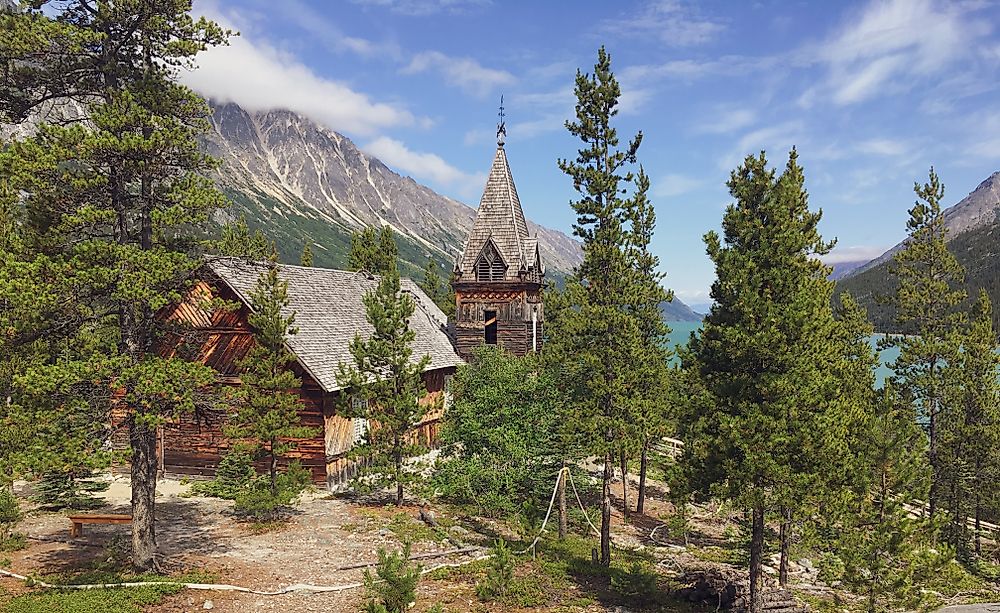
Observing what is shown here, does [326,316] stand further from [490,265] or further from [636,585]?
[636,585]

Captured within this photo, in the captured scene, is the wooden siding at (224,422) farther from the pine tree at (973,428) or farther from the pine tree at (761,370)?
the pine tree at (973,428)

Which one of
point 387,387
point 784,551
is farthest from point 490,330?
point 784,551

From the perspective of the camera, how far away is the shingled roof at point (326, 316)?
28.0 meters

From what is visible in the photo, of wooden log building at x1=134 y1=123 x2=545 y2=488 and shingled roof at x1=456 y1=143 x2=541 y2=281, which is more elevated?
shingled roof at x1=456 y1=143 x2=541 y2=281

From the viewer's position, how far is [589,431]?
20.2 metres

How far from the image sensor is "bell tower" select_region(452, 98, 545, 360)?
4022 centimetres

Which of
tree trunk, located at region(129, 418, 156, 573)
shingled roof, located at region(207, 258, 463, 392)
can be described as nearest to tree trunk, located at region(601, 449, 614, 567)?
shingled roof, located at region(207, 258, 463, 392)

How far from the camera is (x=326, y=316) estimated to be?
3338cm

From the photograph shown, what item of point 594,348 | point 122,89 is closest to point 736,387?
point 594,348

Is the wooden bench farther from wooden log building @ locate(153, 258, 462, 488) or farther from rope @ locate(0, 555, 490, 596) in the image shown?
wooden log building @ locate(153, 258, 462, 488)

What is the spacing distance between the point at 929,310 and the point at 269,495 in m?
38.9

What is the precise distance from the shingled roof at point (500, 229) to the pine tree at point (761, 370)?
77.3 feet

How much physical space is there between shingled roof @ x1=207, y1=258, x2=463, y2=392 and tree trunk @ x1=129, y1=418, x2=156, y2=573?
8663mm

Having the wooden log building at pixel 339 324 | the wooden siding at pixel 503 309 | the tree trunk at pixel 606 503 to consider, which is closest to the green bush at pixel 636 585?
the tree trunk at pixel 606 503
